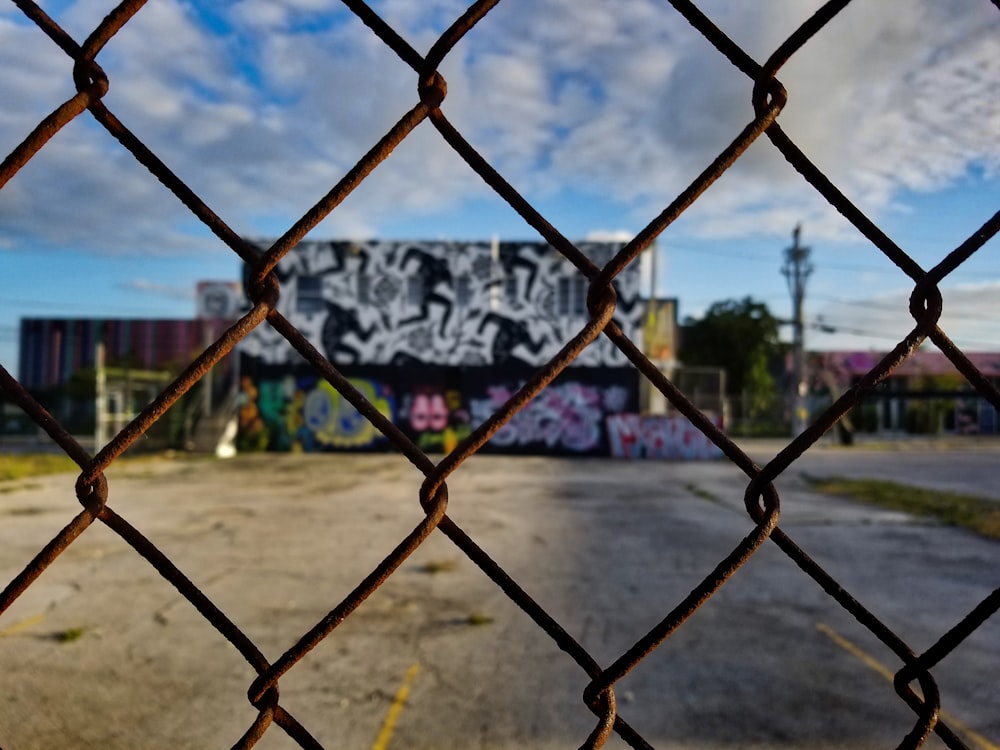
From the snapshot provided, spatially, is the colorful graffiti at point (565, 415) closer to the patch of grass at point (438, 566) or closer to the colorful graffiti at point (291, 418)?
the colorful graffiti at point (291, 418)

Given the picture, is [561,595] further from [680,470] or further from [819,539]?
[680,470]

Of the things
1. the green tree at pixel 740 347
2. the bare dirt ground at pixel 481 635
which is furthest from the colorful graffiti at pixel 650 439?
the bare dirt ground at pixel 481 635

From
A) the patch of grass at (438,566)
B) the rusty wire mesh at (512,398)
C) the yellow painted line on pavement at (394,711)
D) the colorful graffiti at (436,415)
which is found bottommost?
the patch of grass at (438,566)

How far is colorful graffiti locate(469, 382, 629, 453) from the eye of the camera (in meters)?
26.2

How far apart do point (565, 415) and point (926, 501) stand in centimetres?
1344

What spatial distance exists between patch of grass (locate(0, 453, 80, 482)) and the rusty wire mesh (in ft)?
56.5

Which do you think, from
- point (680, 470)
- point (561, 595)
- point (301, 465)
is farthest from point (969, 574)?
point (301, 465)

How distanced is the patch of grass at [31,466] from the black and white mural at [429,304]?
25.2 feet

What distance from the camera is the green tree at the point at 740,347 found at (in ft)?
120

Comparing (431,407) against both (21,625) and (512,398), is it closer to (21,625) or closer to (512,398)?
(21,625)

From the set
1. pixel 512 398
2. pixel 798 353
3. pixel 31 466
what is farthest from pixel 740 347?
pixel 512 398

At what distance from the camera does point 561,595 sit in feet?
22.9

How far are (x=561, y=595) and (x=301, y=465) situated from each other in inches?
627

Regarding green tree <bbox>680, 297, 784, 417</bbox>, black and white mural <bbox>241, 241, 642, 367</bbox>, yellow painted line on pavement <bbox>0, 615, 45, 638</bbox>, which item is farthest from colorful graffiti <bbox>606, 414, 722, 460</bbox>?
yellow painted line on pavement <bbox>0, 615, 45, 638</bbox>
